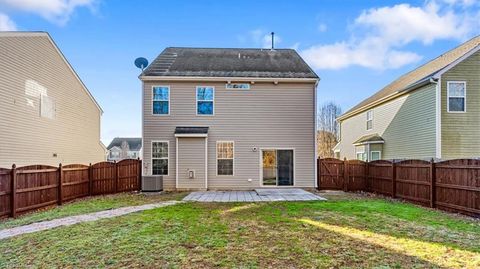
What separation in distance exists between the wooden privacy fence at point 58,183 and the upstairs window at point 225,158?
12.3ft

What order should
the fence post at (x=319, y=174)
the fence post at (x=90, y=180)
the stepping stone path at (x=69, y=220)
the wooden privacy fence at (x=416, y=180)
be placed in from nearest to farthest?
the stepping stone path at (x=69, y=220), the wooden privacy fence at (x=416, y=180), the fence post at (x=90, y=180), the fence post at (x=319, y=174)

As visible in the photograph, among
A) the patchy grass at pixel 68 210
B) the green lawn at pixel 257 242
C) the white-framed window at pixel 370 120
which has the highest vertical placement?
the white-framed window at pixel 370 120

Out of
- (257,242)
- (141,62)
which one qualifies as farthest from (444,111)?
(141,62)

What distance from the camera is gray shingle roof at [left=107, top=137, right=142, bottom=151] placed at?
5553cm

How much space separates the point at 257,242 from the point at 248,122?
9.95 m

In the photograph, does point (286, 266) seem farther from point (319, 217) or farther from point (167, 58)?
point (167, 58)

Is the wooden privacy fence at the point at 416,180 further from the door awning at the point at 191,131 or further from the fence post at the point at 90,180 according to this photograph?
the fence post at the point at 90,180

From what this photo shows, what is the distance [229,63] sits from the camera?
16.4 m

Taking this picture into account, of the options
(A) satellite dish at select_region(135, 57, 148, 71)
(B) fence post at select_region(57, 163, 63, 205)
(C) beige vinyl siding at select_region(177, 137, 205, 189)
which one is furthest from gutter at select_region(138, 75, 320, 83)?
(B) fence post at select_region(57, 163, 63, 205)

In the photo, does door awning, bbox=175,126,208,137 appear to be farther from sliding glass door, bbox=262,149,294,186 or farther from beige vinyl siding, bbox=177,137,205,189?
Answer: sliding glass door, bbox=262,149,294,186

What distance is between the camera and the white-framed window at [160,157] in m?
15.0

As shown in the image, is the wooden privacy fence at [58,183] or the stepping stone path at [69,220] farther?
the wooden privacy fence at [58,183]

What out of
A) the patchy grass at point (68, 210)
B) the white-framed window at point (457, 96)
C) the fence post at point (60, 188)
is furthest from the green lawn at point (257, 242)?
the white-framed window at point (457, 96)

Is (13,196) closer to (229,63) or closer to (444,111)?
(229,63)
